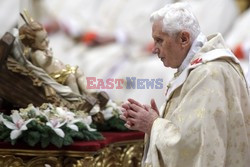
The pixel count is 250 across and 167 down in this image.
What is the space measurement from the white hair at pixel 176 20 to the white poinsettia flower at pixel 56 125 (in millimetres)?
844

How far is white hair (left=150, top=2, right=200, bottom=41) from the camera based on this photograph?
163 inches

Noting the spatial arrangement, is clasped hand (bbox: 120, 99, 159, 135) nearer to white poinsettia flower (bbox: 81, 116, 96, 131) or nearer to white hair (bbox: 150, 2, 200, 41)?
white hair (bbox: 150, 2, 200, 41)

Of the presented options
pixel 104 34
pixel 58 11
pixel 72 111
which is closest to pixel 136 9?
pixel 104 34

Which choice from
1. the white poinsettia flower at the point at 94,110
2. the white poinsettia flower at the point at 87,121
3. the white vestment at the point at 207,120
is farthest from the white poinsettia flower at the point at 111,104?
the white vestment at the point at 207,120

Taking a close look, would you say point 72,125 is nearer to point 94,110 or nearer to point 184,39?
point 94,110

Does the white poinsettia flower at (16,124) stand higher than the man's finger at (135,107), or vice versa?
the man's finger at (135,107)

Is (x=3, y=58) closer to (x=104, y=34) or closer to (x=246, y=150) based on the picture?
(x=246, y=150)

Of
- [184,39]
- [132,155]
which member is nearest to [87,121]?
[132,155]

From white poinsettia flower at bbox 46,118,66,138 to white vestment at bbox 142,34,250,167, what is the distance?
585 mm

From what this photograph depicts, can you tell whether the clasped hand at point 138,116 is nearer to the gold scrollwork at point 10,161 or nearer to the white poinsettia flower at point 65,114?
the white poinsettia flower at point 65,114

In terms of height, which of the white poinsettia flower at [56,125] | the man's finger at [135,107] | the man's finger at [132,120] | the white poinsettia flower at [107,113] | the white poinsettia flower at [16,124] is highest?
the man's finger at [135,107]

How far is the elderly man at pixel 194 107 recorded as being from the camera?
4.00 m

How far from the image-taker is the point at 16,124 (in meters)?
4.52

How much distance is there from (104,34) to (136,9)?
534mm
